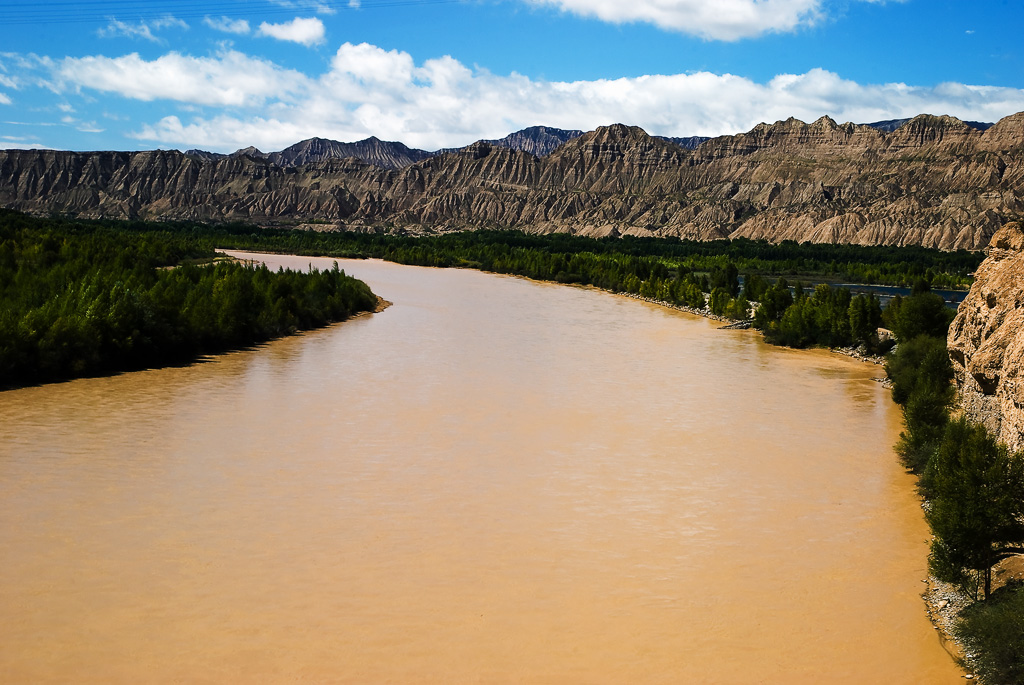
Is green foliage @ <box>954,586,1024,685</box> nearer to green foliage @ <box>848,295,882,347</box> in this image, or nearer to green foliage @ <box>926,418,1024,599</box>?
green foliage @ <box>926,418,1024,599</box>

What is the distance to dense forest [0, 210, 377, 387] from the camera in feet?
84.3

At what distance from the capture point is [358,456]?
18.9 meters

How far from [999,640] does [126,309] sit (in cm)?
2671

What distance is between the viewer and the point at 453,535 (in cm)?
1427

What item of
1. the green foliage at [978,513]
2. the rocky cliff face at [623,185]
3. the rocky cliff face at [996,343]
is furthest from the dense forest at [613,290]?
the rocky cliff face at [623,185]

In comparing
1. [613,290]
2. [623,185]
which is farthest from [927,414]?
[623,185]

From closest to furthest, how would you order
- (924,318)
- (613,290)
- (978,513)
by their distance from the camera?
(978,513) < (924,318) < (613,290)

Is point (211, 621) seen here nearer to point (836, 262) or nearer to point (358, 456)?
point (358, 456)

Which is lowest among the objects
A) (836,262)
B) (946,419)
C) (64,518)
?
(64,518)

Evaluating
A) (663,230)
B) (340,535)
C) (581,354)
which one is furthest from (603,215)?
(340,535)

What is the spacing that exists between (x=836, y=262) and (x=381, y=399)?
86326 mm

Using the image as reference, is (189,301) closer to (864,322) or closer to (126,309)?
(126,309)

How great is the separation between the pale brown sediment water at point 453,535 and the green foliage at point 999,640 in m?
0.54

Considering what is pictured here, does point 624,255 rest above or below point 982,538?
above
